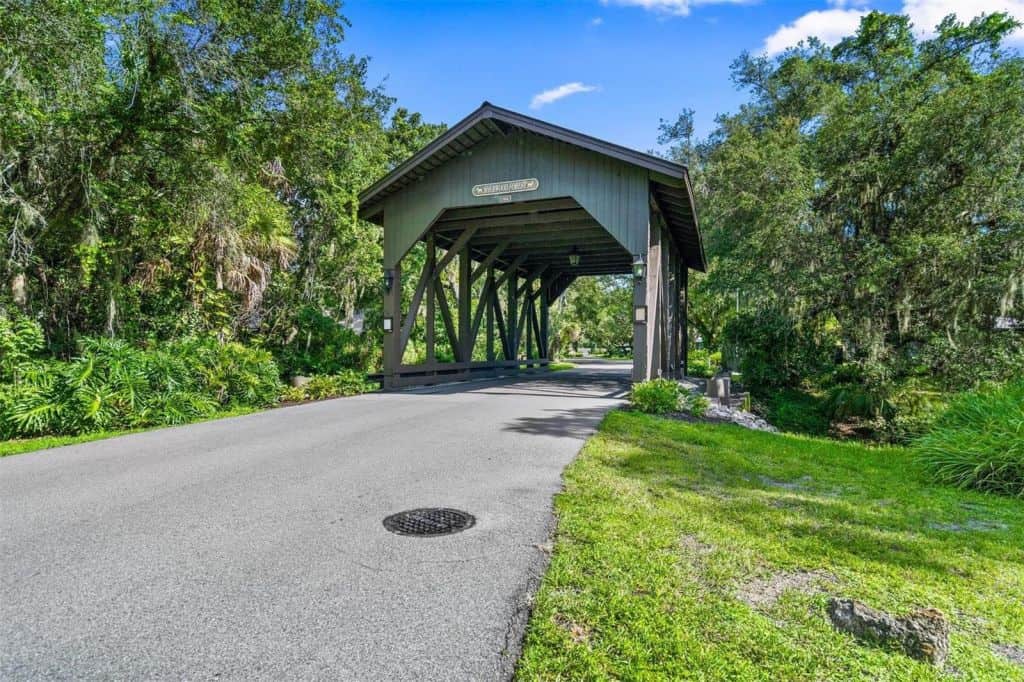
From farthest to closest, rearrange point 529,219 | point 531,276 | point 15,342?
1. point 531,276
2. point 529,219
3. point 15,342

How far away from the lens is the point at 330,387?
998cm

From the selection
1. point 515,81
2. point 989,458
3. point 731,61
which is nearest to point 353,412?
point 989,458

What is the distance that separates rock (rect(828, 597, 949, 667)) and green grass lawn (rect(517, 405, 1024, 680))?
0.05 meters

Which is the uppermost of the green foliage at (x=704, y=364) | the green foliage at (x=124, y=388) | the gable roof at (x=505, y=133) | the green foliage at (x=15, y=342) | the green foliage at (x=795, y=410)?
the gable roof at (x=505, y=133)

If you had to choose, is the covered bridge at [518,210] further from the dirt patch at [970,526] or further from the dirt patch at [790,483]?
the dirt patch at [970,526]

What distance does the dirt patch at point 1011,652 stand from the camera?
1985 mm

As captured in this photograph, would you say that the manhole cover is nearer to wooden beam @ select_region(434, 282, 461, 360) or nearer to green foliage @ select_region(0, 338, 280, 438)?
green foliage @ select_region(0, 338, 280, 438)

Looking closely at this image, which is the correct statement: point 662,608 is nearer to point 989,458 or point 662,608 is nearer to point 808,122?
point 989,458

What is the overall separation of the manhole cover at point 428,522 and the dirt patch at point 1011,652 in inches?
97.3

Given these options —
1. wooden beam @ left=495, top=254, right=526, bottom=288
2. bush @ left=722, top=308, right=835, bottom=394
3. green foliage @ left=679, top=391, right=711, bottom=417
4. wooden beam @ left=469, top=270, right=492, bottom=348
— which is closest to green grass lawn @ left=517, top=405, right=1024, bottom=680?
green foliage @ left=679, top=391, right=711, bottom=417

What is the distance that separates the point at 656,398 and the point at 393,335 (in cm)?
583

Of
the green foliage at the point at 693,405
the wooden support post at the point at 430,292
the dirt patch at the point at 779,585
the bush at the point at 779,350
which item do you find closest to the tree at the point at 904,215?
the bush at the point at 779,350

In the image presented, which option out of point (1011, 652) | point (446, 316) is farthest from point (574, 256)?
point (1011, 652)

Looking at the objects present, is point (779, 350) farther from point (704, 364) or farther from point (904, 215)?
point (704, 364)
